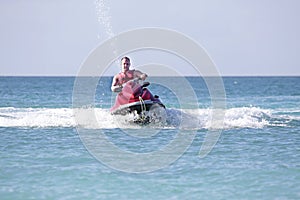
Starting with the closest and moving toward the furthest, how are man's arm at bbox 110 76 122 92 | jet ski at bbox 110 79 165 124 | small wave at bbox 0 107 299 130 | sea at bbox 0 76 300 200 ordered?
sea at bbox 0 76 300 200 → jet ski at bbox 110 79 165 124 → man's arm at bbox 110 76 122 92 → small wave at bbox 0 107 299 130

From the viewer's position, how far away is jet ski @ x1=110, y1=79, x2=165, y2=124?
1620cm

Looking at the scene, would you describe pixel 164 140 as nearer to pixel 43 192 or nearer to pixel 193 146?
pixel 193 146

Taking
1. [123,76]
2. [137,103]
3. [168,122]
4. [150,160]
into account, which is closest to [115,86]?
[123,76]

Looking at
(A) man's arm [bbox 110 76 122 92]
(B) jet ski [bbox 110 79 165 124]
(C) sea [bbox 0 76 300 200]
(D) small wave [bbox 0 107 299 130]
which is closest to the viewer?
(C) sea [bbox 0 76 300 200]

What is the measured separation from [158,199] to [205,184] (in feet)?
3.91

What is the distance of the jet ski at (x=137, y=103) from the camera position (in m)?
16.2

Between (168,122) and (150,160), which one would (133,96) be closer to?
(168,122)

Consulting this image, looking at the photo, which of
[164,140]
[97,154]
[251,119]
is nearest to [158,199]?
[97,154]

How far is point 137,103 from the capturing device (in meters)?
16.1
